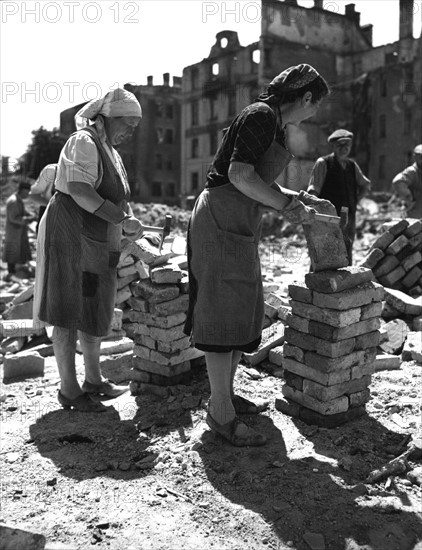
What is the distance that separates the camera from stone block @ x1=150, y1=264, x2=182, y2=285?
3857mm

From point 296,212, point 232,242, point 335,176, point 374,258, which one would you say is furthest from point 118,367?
point 374,258

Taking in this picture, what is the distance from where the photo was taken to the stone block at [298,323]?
333 centimetres

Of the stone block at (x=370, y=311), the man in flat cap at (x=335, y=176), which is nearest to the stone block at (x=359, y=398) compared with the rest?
the stone block at (x=370, y=311)

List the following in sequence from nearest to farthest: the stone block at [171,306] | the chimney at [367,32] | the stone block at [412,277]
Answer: the stone block at [171,306], the stone block at [412,277], the chimney at [367,32]

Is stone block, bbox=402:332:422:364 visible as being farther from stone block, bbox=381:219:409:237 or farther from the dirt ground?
stone block, bbox=381:219:409:237

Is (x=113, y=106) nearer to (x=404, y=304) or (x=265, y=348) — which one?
(x=265, y=348)

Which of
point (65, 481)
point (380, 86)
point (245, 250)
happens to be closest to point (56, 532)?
point (65, 481)

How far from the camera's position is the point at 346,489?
262 cm

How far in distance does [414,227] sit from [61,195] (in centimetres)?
430

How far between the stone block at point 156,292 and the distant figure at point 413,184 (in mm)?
3695

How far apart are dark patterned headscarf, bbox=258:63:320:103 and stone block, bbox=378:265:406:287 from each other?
12.4ft

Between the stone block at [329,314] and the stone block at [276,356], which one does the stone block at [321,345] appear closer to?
the stone block at [329,314]

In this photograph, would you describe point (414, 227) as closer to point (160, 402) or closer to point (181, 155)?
point (160, 402)

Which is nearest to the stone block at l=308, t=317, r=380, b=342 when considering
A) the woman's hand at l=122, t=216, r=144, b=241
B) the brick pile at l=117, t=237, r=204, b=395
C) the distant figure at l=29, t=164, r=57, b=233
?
the brick pile at l=117, t=237, r=204, b=395
